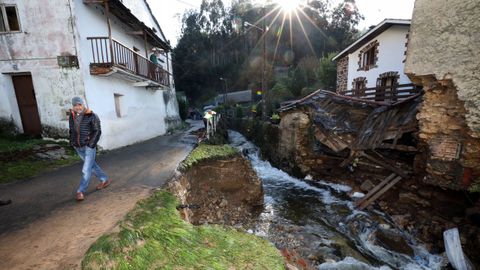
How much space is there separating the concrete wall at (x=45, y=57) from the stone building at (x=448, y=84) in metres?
10.5

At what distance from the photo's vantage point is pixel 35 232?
3.07 meters

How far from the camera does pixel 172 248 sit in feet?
8.70

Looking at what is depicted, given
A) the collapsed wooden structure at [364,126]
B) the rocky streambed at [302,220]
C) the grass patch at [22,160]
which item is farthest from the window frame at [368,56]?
the grass patch at [22,160]

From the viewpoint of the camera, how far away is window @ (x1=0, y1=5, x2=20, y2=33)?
7.43 meters

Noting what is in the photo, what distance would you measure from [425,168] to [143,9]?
1718 cm

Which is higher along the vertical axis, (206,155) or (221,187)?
(206,155)

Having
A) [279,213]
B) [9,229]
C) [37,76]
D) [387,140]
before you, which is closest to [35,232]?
[9,229]

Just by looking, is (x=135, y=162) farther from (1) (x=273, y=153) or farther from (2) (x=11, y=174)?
(1) (x=273, y=153)

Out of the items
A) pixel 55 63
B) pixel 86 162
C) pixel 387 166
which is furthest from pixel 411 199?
pixel 55 63

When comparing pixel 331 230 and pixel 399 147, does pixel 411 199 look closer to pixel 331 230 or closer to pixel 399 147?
pixel 399 147

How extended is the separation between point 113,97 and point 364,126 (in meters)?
10.4

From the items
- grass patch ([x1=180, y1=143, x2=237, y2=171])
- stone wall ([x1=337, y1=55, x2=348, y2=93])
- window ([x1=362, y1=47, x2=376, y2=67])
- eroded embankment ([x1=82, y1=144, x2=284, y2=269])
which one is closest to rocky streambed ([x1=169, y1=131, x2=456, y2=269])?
grass patch ([x1=180, y1=143, x2=237, y2=171])

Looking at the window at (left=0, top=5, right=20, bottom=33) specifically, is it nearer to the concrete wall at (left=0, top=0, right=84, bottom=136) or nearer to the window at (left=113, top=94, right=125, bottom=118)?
the concrete wall at (left=0, top=0, right=84, bottom=136)

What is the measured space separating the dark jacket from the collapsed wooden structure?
7.64 m
